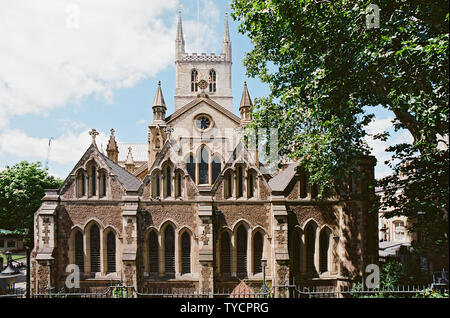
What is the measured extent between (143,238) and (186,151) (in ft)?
50.9

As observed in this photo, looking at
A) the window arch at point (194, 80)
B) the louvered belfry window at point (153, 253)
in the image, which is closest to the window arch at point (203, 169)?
the louvered belfry window at point (153, 253)

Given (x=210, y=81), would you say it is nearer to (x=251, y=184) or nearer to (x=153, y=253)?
(x=251, y=184)

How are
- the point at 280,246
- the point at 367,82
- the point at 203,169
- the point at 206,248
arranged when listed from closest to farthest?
the point at 367,82, the point at 206,248, the point at 280,246, the point at 203,169

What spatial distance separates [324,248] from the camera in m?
16.4

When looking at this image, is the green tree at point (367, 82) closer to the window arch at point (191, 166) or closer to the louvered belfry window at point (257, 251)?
the louvered belfry window at point (257, 251)

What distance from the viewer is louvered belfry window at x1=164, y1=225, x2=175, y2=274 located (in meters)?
16.0

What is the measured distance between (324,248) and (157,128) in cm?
2103

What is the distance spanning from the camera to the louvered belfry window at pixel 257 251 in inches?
634

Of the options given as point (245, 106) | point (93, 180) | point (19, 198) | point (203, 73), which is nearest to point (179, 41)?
point (203, 73)

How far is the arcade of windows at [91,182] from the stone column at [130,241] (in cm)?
162

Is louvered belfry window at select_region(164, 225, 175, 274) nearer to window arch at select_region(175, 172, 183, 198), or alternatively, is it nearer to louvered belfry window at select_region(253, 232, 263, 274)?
window arch at select_region(175, 172, 183, 198)

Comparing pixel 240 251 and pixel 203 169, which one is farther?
pixel 203 169

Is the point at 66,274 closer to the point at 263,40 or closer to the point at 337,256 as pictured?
the point at 337,256
